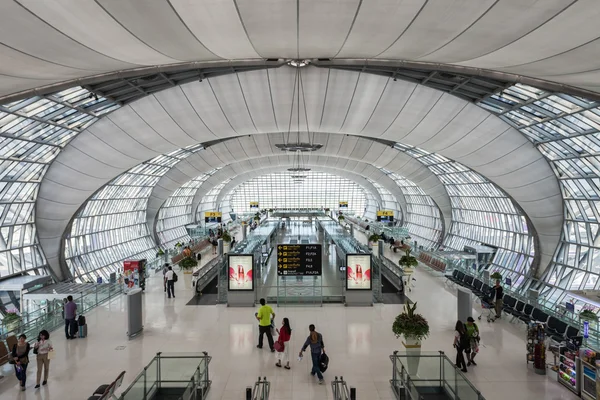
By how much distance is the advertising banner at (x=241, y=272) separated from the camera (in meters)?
15.4

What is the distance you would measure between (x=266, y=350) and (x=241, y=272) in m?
5.24

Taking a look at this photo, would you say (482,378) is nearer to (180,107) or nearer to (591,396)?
(591,396)

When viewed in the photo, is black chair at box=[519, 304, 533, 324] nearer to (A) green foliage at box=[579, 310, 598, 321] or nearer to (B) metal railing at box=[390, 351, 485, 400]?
(A) green foliage at box=[579, 310, 598, 321]

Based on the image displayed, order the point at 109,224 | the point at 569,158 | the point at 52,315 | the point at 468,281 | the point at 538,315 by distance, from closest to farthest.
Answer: the point at 538,315
the point at 52,315
the point at 468,281
the point at 569,158
the point at 109,224

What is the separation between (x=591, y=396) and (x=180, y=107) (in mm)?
24121

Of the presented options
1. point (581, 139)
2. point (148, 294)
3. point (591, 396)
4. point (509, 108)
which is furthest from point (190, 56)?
point (581, 139)

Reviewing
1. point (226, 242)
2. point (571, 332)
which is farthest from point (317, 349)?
point (226, 242)

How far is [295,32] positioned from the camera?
11.9m

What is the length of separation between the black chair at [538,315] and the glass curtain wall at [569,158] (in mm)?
9906

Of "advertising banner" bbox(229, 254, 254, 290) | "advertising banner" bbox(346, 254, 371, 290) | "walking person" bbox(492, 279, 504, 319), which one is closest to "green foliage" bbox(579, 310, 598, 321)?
"walking person" bbox(492, 279, 504, 319)

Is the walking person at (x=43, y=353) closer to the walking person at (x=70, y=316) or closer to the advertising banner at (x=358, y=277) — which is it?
the walking person at (x=70, y=316)

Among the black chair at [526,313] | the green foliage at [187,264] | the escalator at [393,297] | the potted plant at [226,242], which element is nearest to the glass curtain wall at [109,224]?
the potted plant at [226,242]

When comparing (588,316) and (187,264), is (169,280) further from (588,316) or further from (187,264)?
(588,316)

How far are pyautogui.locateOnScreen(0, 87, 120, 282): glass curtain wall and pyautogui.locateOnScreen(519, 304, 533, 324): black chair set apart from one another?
2048 cm
